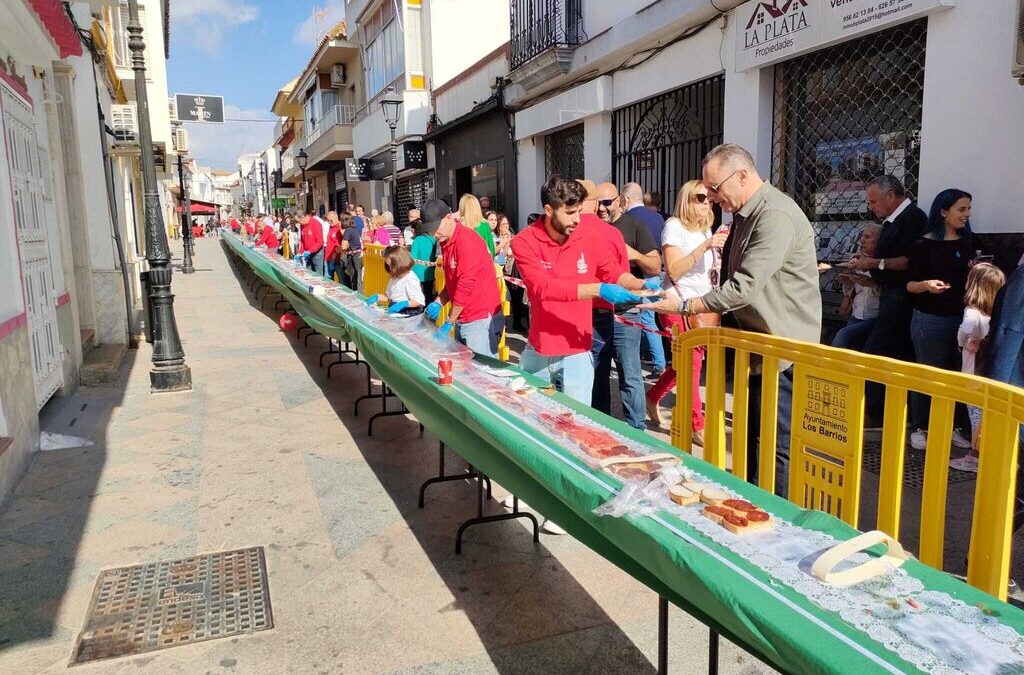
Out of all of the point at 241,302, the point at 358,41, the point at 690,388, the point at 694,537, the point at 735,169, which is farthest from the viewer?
the point at 358,41

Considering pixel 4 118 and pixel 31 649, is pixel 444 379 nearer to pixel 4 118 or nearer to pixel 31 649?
pixel 31 649

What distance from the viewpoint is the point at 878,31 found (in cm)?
677

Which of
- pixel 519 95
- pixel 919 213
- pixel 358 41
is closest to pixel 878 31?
pixel 919 213

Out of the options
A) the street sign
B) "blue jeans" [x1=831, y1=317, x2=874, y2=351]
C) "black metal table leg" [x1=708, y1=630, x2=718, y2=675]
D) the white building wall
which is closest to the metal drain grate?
"blue jeans" [x1=831, y1=317, x2=874, y2=351]

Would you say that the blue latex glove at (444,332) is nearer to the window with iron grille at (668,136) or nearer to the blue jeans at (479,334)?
the blue jeans at (479,334)

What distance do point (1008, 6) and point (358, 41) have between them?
2335 cm

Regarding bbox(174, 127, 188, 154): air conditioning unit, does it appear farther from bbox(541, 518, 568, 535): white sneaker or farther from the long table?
the long table

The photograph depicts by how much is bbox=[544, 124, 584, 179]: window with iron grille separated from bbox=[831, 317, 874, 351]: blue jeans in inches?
292

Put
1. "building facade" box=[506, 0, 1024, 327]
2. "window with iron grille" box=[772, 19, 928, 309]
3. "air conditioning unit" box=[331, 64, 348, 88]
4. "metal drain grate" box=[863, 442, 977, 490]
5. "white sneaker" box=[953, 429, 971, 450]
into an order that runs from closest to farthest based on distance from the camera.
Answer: "metal drain grate" box=[863, 442, 977, 490], "white sneaker" box=[953, 429, 971, 450], "building facade" box=[506, 0, 1024, 327], "window with iron grille" box=[772, 19, 928, 309], "air conditioning unit" box=[331, 64, 348, 88]

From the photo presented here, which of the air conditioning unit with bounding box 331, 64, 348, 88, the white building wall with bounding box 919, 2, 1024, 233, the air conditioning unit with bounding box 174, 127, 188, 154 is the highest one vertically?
the air conditioning unit with bounding box 331, 64, 348, 88

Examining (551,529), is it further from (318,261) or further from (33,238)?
(318,261)

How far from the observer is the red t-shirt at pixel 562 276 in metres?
4.27

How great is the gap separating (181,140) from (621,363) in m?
27.6

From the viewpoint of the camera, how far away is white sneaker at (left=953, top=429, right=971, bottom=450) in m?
5.37
